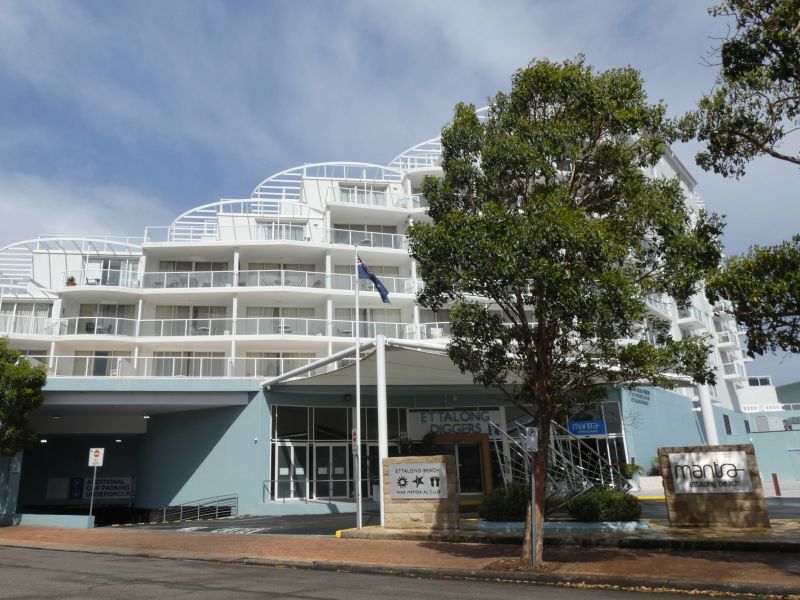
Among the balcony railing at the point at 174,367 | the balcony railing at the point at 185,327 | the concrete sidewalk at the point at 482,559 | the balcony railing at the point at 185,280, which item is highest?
the balcony railing at the point at 185,280

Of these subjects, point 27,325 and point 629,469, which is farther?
point 27,325

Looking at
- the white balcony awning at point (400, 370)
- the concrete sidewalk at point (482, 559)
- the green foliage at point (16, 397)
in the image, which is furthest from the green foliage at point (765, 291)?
Answer: the green foliage at point (16, 397)

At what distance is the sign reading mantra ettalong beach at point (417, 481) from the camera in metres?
17.4

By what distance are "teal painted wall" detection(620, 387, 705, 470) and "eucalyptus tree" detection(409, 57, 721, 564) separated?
19.0 m

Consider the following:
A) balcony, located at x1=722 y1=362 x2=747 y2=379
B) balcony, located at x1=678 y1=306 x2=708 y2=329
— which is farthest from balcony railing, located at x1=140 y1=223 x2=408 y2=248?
balcony, located at x1=722 y1=362 x2=747 y2=379

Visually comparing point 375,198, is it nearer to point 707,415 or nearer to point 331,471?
point 331,471

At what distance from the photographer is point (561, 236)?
1125 cm

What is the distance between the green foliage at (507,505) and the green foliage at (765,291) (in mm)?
7912

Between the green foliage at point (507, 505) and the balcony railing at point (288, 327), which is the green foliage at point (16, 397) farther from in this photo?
the green foliage at point (507, 505)

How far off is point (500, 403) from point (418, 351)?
459 inches

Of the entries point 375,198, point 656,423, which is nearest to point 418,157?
point 375,198

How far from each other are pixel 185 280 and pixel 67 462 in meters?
12.6

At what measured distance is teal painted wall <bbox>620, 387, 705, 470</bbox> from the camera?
32094mm

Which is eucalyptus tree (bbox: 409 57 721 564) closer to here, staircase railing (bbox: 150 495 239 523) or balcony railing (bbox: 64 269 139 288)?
staircase railing (bbox: 150 495 239 523)
